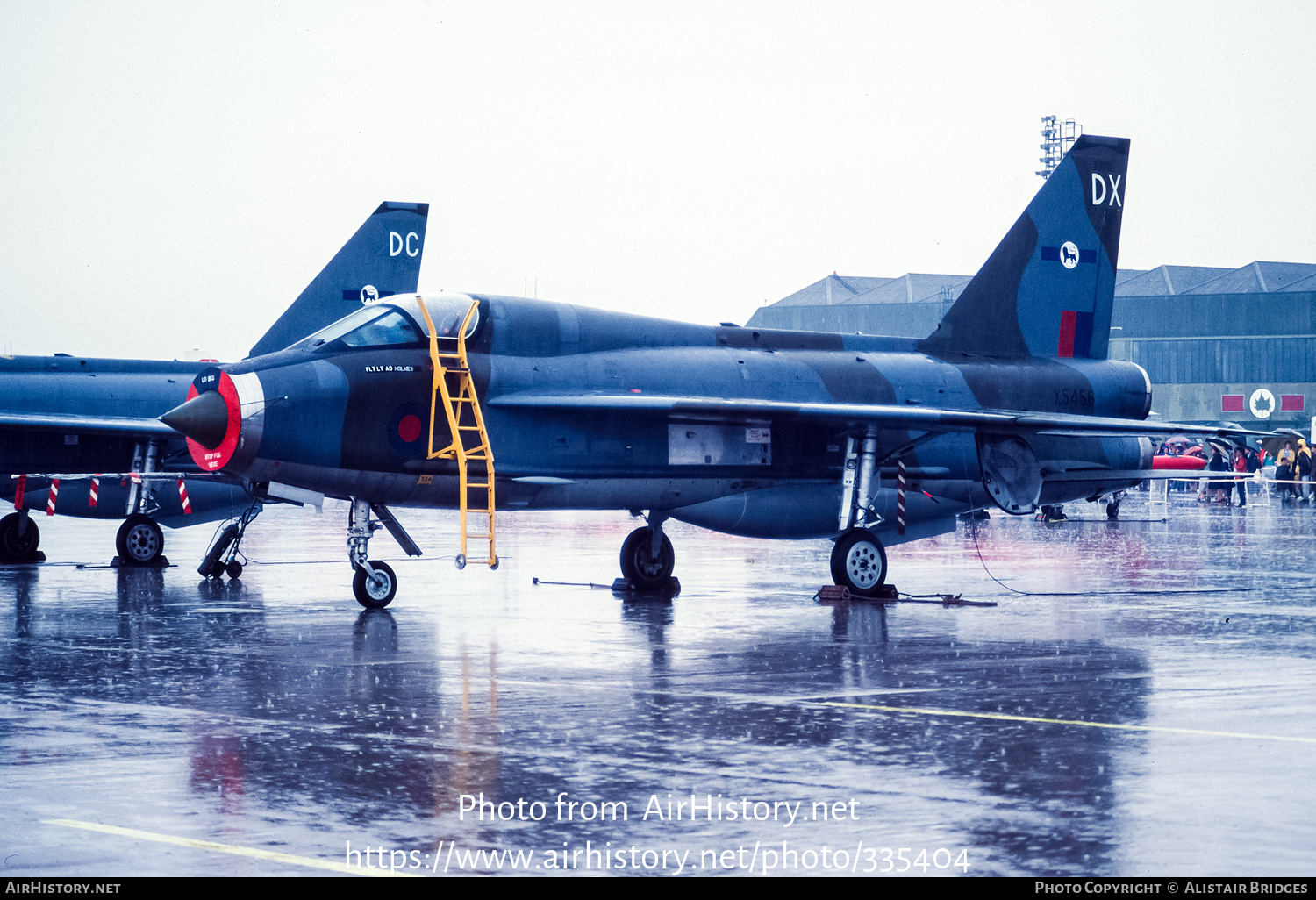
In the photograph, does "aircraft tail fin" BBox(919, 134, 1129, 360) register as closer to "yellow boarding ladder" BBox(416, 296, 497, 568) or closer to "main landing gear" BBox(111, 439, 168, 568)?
"yellow boarding ladder" BBox(416, 296, 497, 568)

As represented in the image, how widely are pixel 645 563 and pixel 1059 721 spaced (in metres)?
8.16

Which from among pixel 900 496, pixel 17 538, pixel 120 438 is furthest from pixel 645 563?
pixel 17 538

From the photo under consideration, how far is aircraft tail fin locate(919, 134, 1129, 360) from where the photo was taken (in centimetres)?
1752

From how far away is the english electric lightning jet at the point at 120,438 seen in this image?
1886cm

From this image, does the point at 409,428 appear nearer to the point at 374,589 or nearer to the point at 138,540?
the point at 374,589

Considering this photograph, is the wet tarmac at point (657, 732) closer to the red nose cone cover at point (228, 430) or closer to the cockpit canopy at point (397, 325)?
the red nose cone cover at point (228, 430)

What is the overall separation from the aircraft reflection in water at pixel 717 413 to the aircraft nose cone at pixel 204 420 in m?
0.02

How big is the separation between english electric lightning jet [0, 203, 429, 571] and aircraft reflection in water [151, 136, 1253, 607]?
5869 millimetres

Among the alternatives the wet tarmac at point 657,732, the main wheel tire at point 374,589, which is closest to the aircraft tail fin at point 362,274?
the wet tarmac at point 657,732

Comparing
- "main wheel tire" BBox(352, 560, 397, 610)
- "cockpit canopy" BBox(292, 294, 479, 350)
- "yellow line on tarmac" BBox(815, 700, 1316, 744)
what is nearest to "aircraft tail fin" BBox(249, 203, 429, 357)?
"cockpit canopy" BBox(292, 294, 479, 350)

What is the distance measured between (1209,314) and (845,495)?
7207 cm

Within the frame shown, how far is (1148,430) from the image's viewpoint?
14.9 metres

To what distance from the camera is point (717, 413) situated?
14.0m
